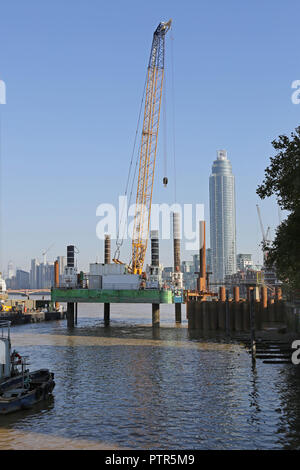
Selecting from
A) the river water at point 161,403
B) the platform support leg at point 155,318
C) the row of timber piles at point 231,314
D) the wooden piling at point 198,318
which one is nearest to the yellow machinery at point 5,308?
the platform support leg at point 155,318

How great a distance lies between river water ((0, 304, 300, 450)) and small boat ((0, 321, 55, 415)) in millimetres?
669

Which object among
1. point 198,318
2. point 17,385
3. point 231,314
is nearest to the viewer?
point 17,385

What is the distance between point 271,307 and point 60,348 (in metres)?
42.5

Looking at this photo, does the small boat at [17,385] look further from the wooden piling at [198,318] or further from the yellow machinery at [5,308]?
the yellow machinery at [5,308]

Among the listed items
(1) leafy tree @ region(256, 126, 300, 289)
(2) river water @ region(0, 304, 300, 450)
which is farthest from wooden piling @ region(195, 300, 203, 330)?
(1) leafy tree @ region(256, 126, 300, 289)

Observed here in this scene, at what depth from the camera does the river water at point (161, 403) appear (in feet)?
83.0

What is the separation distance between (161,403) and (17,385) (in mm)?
10290

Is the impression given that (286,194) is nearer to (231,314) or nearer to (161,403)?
(161,403)

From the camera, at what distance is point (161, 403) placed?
108 feet

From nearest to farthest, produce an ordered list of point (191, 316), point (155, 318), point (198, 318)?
point (198, 318), point (191, 316), point (155, 318)

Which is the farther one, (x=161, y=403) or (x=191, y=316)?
(x=191, y=316)

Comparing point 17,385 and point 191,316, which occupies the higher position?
point 191,316

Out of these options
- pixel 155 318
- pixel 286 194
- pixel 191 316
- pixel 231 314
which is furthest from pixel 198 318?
pixel 286 194

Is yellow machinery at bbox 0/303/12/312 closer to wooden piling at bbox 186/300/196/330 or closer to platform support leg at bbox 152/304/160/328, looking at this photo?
platform support leg at bbox 152/304/160/328
